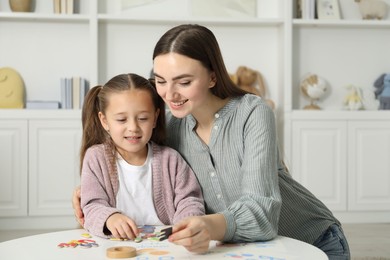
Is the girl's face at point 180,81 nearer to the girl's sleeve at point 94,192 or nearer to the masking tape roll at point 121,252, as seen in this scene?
the girl's sleeve at point 94,192

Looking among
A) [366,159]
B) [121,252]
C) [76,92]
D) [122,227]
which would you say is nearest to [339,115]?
[366,159]

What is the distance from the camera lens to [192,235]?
1.28m

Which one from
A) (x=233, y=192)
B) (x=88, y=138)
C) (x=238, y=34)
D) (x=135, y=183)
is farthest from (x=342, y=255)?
(x=238, y=34)

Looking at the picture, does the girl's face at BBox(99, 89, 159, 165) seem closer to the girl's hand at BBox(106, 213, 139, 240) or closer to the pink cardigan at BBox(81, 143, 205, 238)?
the pink cardigan at BBox(81, 143, 205, 238)

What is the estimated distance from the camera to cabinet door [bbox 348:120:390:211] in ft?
14.9

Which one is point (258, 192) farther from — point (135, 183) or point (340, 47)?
point (340, 47)

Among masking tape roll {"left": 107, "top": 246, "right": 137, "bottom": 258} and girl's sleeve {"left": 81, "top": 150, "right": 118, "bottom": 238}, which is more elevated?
girl's sleeve {"left": 81, "top": 150, "right": 118, "bottom": 238}

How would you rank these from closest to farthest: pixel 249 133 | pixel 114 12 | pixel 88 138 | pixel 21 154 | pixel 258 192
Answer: pixel 258 192
pixel 249 133
pixel 88 138
pixel 21 154
pixel 114 12

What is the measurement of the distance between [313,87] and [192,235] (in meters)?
3.50

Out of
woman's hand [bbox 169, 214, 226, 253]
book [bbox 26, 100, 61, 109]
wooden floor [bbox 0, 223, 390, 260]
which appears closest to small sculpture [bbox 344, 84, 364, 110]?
wooden floor [bbox 0, 223, 390, 260]

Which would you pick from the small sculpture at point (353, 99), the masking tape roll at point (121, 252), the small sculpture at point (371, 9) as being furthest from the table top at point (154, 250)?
the small sculpture at point (371, 9)

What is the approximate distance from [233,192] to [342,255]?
0.38m

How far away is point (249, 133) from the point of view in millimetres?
1613

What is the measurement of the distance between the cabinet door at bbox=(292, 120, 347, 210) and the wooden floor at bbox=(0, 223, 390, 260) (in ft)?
0.84
